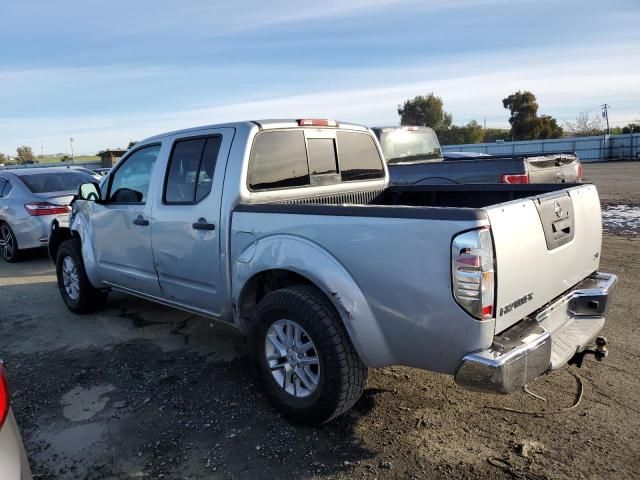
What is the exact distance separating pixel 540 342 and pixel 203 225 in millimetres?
2431

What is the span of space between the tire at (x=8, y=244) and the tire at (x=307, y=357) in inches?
281

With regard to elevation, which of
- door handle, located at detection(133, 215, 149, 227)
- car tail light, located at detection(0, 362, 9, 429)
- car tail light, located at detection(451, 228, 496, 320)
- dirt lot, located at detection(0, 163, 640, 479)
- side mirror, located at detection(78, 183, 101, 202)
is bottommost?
dirt lot, located at detection(0, 163, 640, 479)

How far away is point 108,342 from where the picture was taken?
191 inches

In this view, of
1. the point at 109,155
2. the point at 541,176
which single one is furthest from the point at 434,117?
the point at 541,176

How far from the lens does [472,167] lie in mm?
7754

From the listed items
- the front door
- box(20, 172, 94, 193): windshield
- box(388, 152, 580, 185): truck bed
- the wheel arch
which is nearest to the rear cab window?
the wheel arch

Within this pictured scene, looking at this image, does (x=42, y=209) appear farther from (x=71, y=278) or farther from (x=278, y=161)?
(x=278, y=161)

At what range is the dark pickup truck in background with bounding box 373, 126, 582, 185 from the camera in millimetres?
7266

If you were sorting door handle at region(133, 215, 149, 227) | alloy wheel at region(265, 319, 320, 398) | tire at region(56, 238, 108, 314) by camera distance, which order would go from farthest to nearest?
tire at region(56, 238, 108, 314), door handle at region(133, 215, 149, 227), alloy wheel at region(265, 319, 320, 398)

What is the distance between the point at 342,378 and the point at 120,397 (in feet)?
5.93

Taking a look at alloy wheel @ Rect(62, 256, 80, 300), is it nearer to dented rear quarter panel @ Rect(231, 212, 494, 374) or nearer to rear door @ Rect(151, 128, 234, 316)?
rear door @ Rect(151, 128, 234, 316)

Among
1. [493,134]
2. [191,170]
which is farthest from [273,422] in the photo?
[493,134]

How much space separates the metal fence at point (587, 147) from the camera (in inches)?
1419

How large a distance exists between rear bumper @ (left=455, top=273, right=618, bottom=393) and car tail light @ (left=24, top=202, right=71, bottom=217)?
26.1ft
